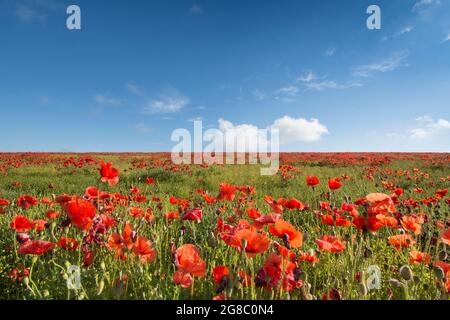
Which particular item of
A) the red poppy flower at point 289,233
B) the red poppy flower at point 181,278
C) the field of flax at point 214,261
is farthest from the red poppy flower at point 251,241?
the red poppy flower at point 181,278

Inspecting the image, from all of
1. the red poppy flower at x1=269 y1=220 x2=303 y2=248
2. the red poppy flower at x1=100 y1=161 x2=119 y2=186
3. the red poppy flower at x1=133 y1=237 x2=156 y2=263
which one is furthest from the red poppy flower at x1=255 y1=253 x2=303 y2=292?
the red poppy flower at x1=100 y1=161 x2=119 y2=186

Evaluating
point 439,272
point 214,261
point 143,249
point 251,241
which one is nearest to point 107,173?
point 143,249

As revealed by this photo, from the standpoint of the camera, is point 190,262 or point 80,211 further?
point 80,211

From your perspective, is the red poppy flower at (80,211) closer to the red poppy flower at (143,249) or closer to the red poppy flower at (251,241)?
the red poppy flower at (143,249)

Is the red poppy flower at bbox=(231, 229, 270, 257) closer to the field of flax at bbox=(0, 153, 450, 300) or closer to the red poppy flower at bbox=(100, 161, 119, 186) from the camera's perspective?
the field of flax at bbox=(0, 153, 450, 300)

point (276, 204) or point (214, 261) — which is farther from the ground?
point (276, 204)

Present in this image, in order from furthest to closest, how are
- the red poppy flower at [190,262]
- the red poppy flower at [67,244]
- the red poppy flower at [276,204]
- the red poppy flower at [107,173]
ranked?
the red poppy flower at [276,204]
the red poppy flower at [107,173]
the red poppy flower at [67,244]
the red poppy flower at [190,262]

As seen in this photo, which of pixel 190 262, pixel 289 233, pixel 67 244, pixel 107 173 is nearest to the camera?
pixel 190 262

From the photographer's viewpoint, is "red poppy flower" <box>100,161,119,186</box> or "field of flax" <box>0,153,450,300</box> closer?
"field of flax" <box>0,153,450,300</box>

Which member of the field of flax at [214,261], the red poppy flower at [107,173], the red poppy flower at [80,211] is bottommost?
the field of flax at [214,261]

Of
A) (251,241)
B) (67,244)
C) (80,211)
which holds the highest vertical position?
(80,211)

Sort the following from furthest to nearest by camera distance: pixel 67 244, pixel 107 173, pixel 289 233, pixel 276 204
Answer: pixel 276 204, pixel 107 173, pixel 67 244, pixel 289 233

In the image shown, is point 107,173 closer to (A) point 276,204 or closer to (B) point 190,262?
(B) point 190,262
